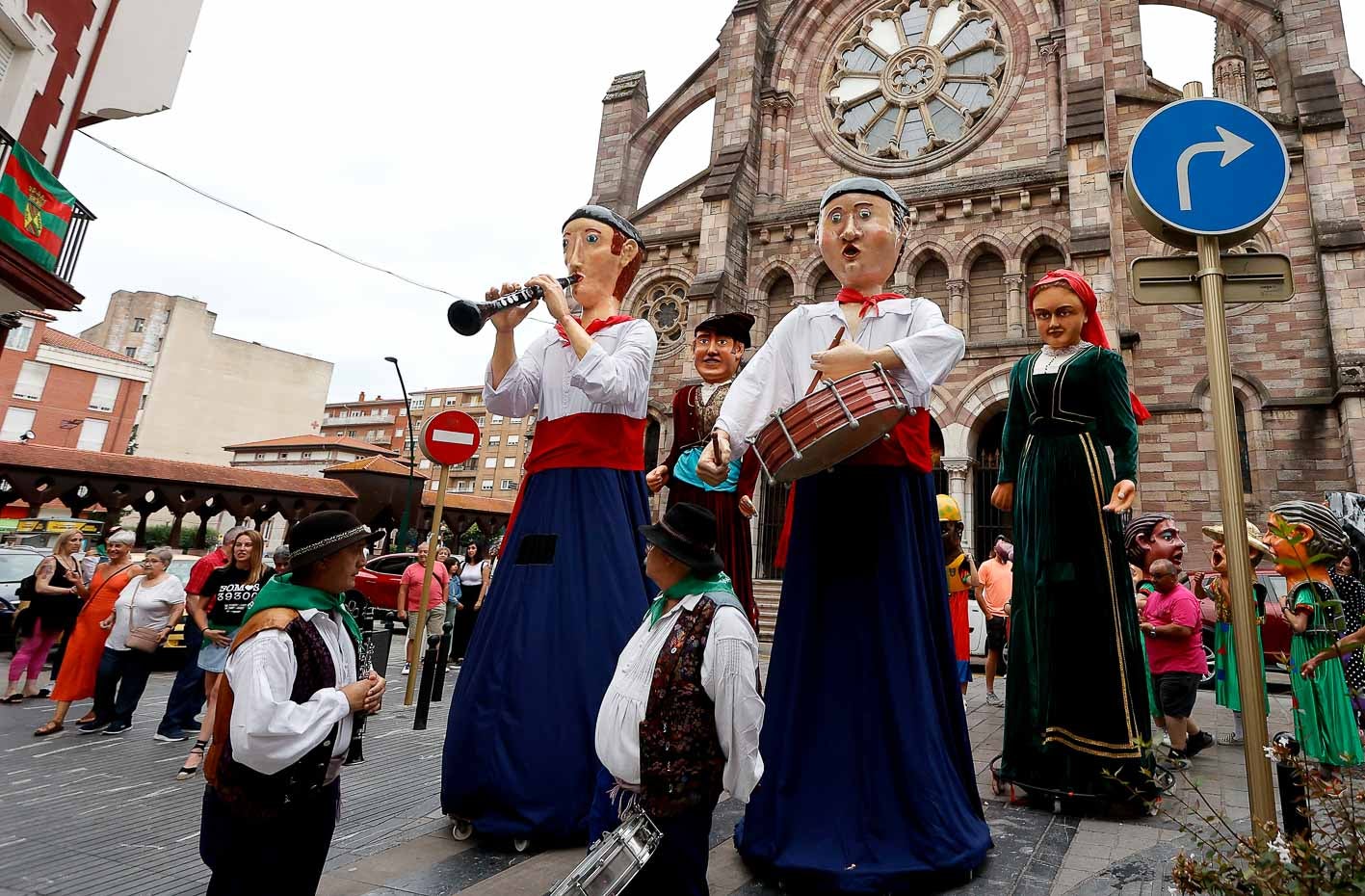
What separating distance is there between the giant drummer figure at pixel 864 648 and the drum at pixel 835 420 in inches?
6.9

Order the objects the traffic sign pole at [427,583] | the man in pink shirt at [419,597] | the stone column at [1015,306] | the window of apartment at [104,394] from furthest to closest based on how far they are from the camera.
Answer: the window of apartment at [104,394] → the stone column at [1015,306] → the man in pink shirt at [419,597] → the traffic sign pole at [427,583]

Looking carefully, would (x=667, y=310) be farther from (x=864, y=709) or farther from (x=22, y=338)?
(x=22, y=338)

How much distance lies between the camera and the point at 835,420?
7.72 ft

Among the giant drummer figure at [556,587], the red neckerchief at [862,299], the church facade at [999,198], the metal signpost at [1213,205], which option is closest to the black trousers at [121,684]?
the giant drummer figure at [556,587]

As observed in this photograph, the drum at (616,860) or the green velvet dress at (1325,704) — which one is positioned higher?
the green velvet dress at (1325,704)

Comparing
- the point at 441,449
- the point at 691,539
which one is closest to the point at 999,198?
the point at 441,449

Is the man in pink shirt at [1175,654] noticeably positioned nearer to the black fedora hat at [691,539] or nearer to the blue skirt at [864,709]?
the blue skirt at [864,709]

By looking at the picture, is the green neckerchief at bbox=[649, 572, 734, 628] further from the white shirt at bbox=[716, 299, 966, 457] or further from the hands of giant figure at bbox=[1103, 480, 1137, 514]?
the hands of giant figure at bbox=[1103, 480, 1137, 514]

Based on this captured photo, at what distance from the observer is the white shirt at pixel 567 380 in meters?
3.30

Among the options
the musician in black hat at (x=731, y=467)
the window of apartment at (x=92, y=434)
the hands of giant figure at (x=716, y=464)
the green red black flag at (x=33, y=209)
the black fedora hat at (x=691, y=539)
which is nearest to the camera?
the black fedora hat at (x=691, y=539)

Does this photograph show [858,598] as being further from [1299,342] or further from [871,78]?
[871,78]

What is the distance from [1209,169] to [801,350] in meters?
1.53

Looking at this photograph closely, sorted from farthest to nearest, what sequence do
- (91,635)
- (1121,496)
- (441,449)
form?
(441,449)
(91,635)
(1121,496)

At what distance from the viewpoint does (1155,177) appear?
262 cm
